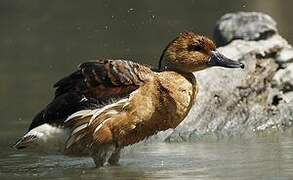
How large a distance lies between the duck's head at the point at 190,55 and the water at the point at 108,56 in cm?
76

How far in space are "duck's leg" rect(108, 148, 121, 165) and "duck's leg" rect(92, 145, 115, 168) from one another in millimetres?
50

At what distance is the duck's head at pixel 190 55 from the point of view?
886cm

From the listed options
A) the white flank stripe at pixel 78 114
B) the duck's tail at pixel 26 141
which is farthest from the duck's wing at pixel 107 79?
the duck's tail at pixel 26 141

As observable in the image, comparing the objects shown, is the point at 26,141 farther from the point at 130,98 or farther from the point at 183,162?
the point at 183,162

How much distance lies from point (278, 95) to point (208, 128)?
91 centimetres

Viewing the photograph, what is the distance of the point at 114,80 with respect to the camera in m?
8.71

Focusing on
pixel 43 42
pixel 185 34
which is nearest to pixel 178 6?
pixel 43 42

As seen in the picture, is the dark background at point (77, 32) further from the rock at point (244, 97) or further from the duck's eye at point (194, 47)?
the duck's eye at point (194, 47)

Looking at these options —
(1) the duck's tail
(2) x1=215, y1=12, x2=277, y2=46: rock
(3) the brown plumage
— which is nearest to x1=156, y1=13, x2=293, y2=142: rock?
(2) x1=215, y1=12, x2=277, y2=46: rock

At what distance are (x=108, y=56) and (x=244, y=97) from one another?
21.4 feet

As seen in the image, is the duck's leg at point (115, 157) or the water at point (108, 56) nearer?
the water at point (108, 56)

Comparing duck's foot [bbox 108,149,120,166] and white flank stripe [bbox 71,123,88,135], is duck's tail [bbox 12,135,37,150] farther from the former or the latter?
duck's foot [bbox 108,149,120,166]

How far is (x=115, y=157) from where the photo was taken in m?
8.86

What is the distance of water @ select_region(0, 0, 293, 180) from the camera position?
8.52 meters
